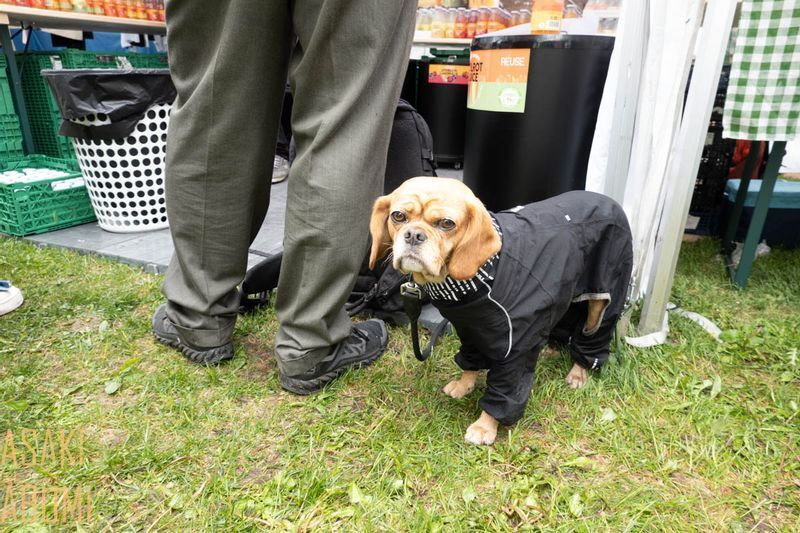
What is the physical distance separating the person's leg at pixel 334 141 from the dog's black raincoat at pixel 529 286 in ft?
1.12

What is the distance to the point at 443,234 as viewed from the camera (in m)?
A: 1.30

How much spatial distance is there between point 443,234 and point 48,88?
3.89 metres

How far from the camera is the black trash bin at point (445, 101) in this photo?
16.6 feet

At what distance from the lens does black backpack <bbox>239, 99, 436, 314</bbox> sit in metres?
2.13

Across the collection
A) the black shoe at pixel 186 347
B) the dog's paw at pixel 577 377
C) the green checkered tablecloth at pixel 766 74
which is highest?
the green checkered tablecloth at pixel 766 74

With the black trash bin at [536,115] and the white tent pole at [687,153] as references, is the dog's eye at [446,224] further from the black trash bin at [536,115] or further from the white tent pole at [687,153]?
the black trash bin at [536,115]

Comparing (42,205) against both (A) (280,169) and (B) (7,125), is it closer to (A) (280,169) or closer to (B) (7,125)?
(B) (7,125)

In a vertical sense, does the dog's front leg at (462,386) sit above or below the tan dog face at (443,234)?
below

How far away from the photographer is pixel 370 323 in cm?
205

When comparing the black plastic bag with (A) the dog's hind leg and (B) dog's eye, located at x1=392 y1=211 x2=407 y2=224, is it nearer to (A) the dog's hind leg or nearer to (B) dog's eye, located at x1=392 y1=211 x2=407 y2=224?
(B) dog's eye, located at x1=392 y1=211 x2=407 y2=224

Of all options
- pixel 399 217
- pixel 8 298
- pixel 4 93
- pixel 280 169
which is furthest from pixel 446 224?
pixel 4 93

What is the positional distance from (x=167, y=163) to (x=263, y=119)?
1.16ft

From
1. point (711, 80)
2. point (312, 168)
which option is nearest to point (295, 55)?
point (312, 168)

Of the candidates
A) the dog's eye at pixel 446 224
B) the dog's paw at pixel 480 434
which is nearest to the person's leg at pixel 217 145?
the dog's eye at pixel 446 224
